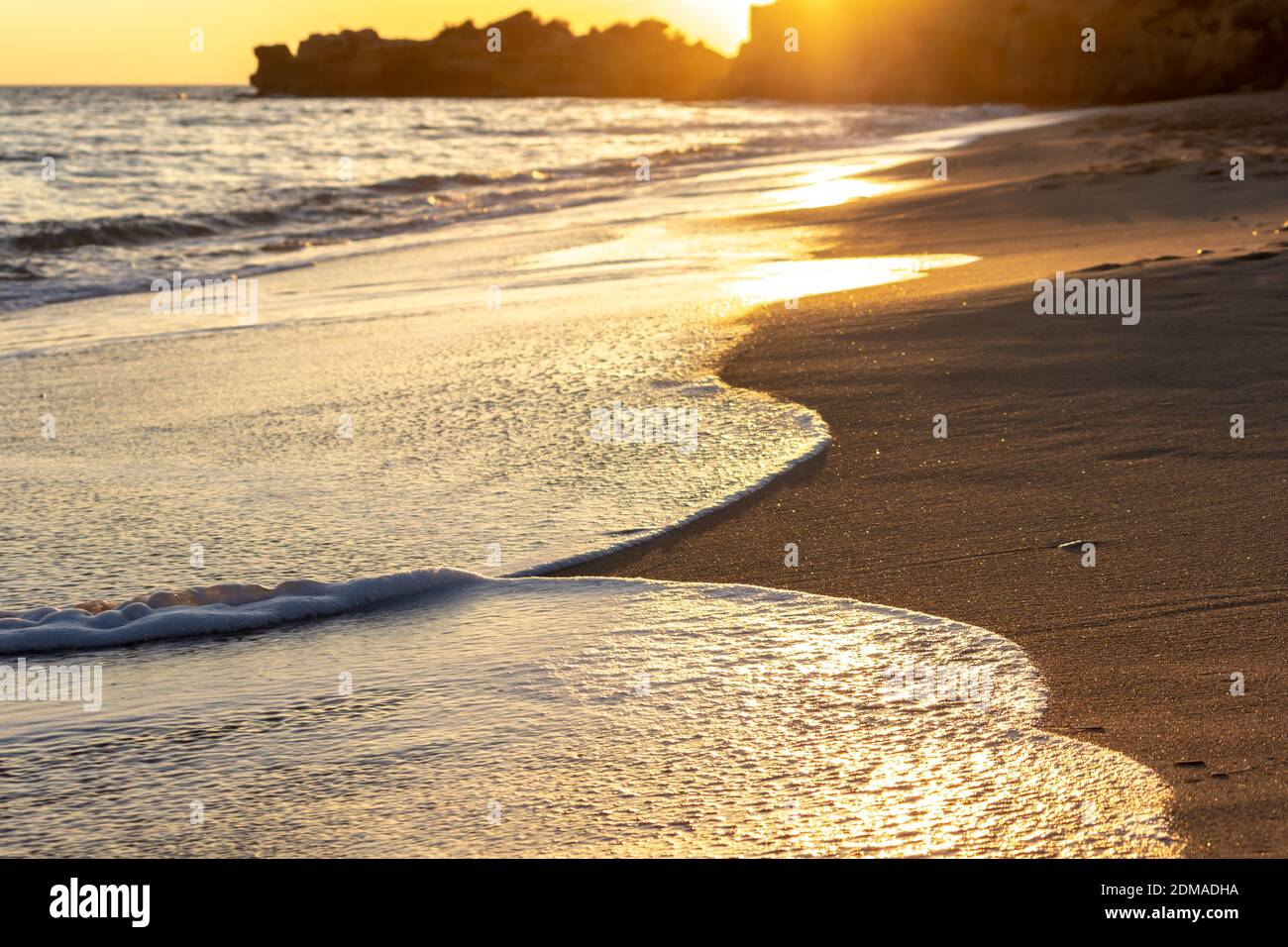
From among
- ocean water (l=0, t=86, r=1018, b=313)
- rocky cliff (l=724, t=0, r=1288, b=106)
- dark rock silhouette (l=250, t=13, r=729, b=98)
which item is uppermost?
dark rock silhouette (l=250, t=13, r=729, b=98)

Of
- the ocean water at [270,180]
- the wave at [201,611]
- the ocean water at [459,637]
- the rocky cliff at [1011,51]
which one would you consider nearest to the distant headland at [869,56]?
the rocky cliff at [1011,51]

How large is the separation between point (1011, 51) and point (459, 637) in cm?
6291

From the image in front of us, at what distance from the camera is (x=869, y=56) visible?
73.4 metres

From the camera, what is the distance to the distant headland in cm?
4991

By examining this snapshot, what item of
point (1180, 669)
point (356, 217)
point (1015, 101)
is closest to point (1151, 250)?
point (1180, 669)

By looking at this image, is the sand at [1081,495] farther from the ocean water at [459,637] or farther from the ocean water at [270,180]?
the ocean water at [270,180]

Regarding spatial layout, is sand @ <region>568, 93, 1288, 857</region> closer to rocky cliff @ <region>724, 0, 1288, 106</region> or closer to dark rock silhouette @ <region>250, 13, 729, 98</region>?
rocky cliff @ <region>724, 0, 1288, 106</region>

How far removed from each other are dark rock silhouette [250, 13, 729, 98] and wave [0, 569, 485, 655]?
388ft

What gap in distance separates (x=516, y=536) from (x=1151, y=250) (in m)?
5.81

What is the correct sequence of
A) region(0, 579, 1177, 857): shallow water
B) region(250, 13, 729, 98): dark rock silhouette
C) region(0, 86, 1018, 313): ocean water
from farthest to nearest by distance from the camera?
region(250, 13, 729, 98): dark rock silhouette, region(0, 86, 1018, 313): ocean water, region(0, 579, 1177, 857): shallow water

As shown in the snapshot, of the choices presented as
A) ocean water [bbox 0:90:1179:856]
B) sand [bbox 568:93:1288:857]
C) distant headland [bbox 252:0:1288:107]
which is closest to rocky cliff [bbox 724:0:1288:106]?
distant headland [bbox 252:0:1288:107]
